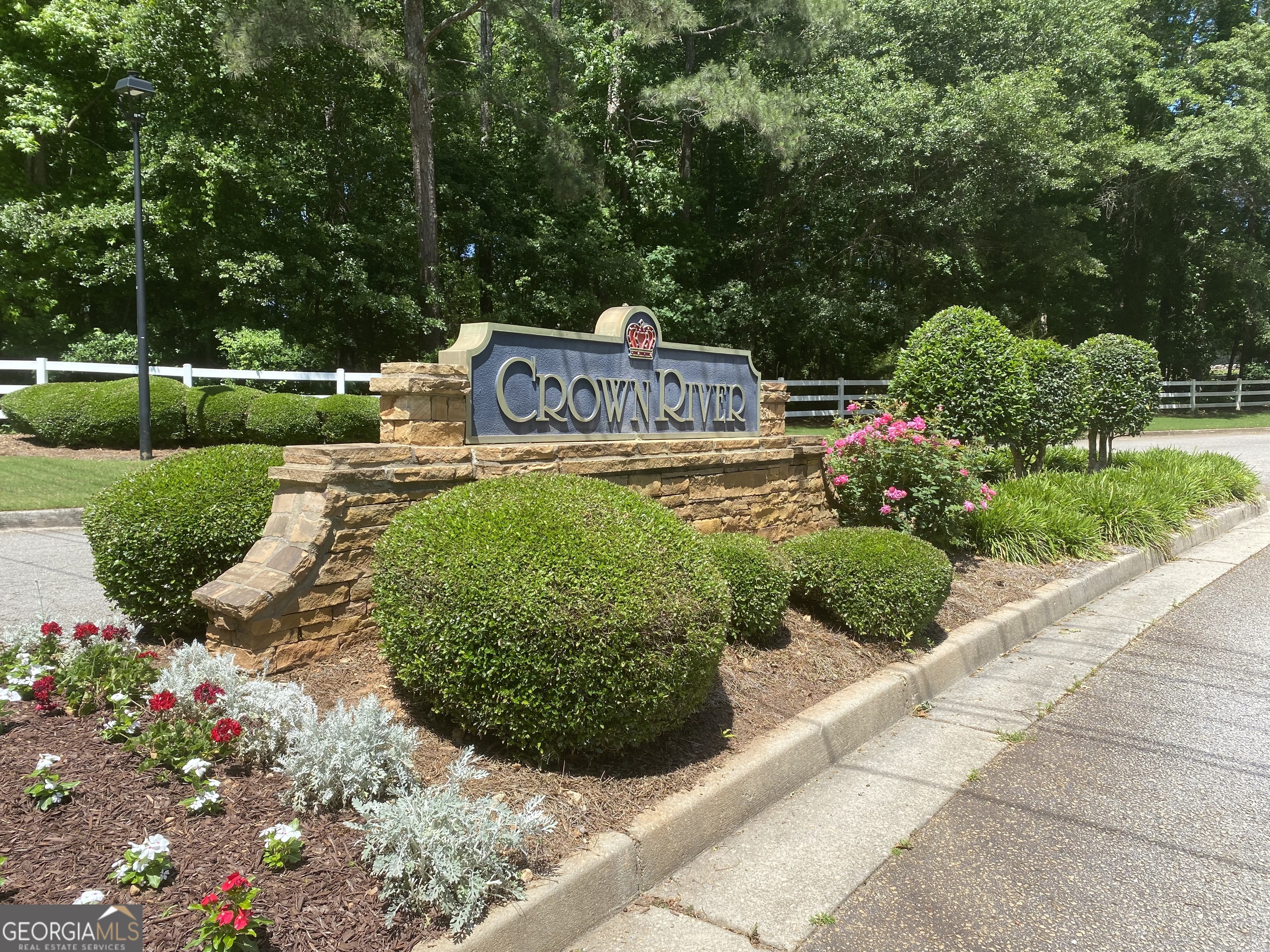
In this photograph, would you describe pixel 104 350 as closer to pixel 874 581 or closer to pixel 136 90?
pixel 136 90

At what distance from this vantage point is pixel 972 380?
8195 mm

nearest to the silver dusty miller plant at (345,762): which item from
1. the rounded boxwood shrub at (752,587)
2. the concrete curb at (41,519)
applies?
the rounded boxwood shrub at (752,587)

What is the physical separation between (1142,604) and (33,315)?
927 inches

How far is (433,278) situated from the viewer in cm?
1761

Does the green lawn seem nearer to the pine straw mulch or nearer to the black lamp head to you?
the black lamp head

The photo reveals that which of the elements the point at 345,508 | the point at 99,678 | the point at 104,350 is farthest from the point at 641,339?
the point at 104,350

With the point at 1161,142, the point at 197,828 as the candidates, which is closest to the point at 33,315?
the point at 197,828

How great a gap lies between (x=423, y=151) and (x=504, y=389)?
44.9 feet

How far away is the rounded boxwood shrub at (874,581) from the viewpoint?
493 centimetres

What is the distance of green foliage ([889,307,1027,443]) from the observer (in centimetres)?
819

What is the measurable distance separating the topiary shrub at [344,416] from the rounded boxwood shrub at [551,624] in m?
10.1

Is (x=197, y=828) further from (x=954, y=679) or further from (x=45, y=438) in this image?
(x=45, y=438)

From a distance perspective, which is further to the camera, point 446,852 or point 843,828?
point 843,828

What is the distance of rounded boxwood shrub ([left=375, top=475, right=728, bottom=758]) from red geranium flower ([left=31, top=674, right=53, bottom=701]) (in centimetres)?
123
